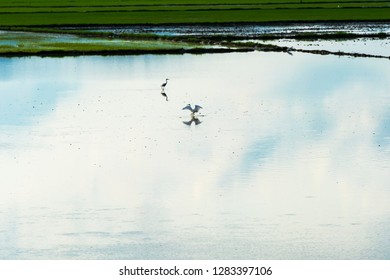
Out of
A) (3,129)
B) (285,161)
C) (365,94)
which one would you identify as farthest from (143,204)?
(365,94)

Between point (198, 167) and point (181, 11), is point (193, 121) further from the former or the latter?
point (181, 11)

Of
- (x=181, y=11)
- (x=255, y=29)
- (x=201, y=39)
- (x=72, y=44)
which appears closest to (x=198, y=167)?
(x=72, y=44)

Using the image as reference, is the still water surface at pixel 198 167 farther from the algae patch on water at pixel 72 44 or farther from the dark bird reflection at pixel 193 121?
the algae patch on water at pixel 72 44

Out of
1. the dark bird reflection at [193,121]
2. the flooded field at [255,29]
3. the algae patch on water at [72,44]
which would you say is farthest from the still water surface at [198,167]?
the flooded field at [255,29]

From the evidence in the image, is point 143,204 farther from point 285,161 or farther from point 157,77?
point 157,77

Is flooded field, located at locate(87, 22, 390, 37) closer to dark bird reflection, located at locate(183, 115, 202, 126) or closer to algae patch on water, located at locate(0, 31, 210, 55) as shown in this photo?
algae patch on water, located at locate(0, 31, 210, 55)

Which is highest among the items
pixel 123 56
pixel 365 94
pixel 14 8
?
pixel 14 8
